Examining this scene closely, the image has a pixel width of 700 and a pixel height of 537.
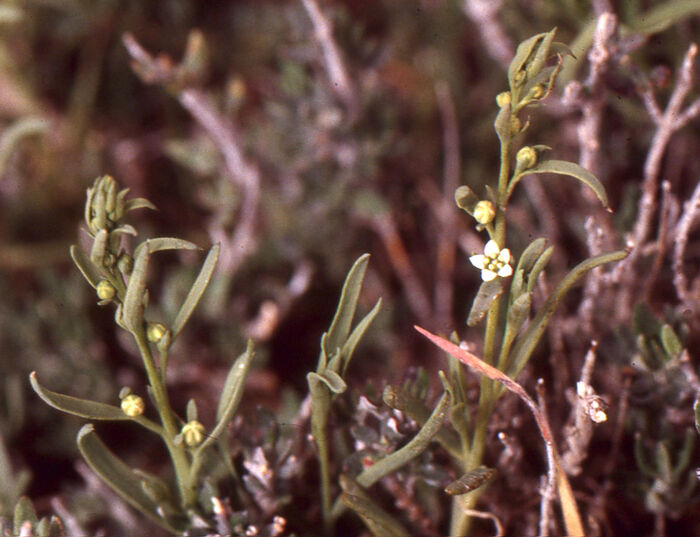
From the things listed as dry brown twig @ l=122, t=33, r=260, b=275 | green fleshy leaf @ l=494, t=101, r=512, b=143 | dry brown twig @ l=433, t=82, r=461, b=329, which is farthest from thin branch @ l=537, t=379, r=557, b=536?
dry brown twig @ l=122, t=33, r=260, b=275

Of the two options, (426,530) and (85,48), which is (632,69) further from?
(85,48)

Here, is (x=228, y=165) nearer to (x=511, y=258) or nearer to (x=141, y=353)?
(x=141, y=353)

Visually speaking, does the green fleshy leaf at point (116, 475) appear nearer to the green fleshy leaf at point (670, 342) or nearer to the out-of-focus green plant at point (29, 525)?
the out-of-focus green plant at point (29, 525)

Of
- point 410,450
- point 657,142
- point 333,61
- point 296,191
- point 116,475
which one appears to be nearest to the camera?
point 410,450

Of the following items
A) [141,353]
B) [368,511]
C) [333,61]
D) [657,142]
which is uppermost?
[333,61]

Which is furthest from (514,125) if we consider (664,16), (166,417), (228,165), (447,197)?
(228,165)

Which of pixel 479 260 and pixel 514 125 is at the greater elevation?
pixel 514 125

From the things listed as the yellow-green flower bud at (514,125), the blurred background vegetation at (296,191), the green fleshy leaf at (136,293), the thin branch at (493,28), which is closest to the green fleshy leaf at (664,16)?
the blurred background vegetation at (296,191)
